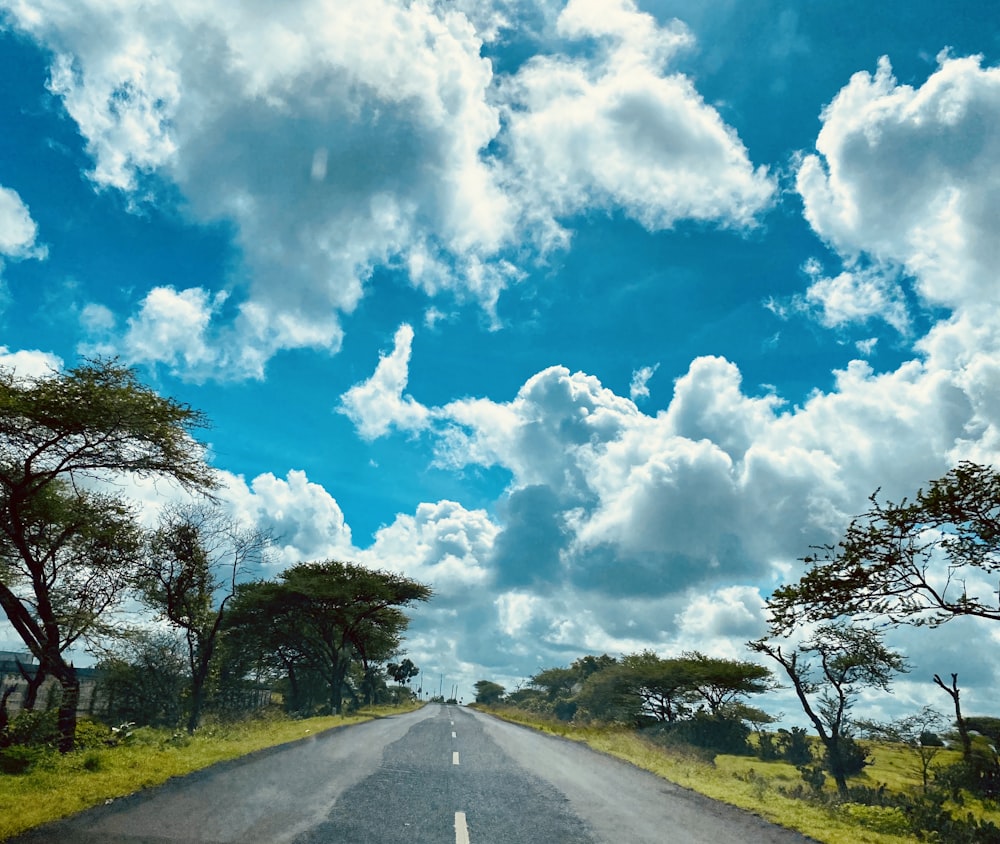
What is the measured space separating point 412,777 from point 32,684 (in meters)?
8.44

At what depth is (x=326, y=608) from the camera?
44.9m

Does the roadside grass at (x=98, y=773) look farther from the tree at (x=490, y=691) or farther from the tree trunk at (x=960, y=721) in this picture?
the tree at (x=490, y=691)

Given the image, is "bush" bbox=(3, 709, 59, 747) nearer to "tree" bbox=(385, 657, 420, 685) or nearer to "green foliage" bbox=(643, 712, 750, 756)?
"green foliage" bbox=(643, 712, 750, 756)

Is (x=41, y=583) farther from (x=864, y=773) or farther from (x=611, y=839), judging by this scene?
(x=864, y=773)

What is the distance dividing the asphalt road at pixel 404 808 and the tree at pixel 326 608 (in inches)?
1127

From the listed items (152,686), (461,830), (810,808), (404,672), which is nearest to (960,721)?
(810,808)

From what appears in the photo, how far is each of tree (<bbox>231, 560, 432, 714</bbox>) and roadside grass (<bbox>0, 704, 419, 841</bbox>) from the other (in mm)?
26058

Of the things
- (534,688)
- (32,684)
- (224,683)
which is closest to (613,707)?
(224,683)

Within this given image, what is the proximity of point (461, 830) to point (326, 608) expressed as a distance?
39575 millimetres

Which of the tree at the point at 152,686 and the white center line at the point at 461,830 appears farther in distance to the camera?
the tree at the point at 152,686

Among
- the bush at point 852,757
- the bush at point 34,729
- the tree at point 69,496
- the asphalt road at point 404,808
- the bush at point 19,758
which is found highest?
the tree at point 69,496

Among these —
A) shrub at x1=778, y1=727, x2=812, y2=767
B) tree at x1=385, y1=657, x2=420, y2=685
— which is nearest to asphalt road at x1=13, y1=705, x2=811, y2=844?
shrub at x1=778, y1=727, x2=812, y2=767

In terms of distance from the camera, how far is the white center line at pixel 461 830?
775cm

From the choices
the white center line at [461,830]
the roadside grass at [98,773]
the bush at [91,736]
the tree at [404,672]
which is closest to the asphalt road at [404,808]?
the white center line at [461,830]
